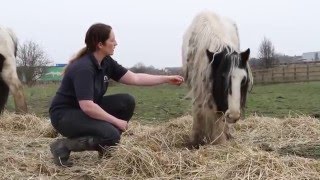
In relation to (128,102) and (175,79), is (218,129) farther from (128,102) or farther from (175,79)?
(128,102)

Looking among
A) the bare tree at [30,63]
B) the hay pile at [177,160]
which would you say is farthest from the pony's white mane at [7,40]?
the bare tree at [30,63]

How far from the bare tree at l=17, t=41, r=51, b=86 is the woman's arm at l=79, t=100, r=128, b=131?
2532 centimetres

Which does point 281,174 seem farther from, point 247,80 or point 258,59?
point 258,59

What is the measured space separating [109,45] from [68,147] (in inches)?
42.2

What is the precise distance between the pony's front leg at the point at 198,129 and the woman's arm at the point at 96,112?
1.53 meters

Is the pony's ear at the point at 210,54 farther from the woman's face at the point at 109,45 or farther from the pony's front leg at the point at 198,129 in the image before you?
the woman's face at the point at 109,45

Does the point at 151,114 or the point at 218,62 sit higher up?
the point at 218,62

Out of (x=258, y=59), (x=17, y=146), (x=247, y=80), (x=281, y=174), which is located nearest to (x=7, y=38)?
(x=17, y=146)

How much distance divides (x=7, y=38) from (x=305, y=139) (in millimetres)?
5170

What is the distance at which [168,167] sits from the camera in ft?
13.2

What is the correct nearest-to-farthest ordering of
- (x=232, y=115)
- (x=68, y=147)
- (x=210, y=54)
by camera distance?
(x=68, y=147)
(x=232, y=115)
(x=210, y=54)

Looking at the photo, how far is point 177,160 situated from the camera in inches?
163

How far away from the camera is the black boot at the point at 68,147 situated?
179 inches

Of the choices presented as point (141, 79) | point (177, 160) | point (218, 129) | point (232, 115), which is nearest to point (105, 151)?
point (177, 160)
